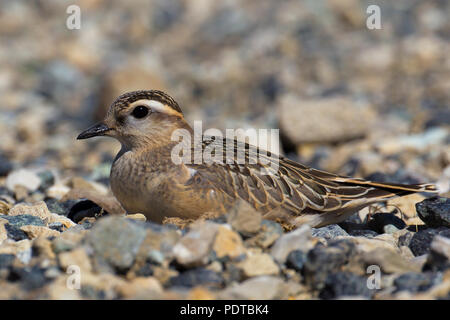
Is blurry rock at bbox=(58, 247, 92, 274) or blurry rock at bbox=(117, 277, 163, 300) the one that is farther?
blurry rock at bbox=(58, 247, 92, 274)

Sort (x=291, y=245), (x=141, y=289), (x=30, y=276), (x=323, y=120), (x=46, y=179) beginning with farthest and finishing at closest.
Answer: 1. (x=323, y=120)
2. (x=46, y=179)
3. (x=291, y=245)
4. (x=30, y=276)
5. (x=141, y=289)

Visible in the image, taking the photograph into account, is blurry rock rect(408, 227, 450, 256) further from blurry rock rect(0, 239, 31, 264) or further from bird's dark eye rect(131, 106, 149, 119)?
blurry rock rect(0, 239, 31, 264)

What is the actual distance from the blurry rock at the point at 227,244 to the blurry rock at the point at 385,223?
6.49 ft

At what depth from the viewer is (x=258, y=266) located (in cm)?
461

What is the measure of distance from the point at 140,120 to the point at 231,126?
591 centimetres

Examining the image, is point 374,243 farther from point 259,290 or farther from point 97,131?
point 97,131

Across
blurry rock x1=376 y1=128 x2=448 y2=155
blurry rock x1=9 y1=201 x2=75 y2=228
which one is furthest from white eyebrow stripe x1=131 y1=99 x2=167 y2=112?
blurry rock x1=376 y1=128 x2=448 y2=155

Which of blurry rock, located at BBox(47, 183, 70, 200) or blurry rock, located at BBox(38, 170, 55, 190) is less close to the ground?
blurry rock, located at BBox(38, 170, 55, 190)

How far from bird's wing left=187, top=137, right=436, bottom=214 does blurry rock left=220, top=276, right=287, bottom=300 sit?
5.20 ft

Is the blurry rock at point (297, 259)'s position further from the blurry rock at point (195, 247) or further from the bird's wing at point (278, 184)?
the bird's wing at point (278, 184)

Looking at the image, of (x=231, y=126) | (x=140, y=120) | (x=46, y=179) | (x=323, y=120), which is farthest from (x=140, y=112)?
(x=231, y=126)

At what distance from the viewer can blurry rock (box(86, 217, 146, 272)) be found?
4500mm

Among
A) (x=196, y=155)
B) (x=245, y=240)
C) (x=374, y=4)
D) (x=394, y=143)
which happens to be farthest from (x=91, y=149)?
(x=374, y=4)

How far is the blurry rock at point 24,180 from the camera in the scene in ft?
26.9
